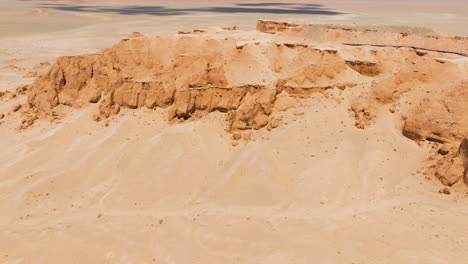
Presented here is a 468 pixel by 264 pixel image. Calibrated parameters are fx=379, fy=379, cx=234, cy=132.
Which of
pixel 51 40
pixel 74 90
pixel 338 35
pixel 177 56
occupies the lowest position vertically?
pixel 51 40

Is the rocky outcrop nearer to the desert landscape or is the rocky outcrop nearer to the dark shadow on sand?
the desert landscape

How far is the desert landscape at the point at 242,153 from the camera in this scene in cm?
1123

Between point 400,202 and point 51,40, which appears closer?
point 400,202

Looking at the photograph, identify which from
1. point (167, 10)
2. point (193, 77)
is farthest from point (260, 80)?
point (167, 10)

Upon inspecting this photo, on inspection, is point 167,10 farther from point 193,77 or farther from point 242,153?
point 242,153

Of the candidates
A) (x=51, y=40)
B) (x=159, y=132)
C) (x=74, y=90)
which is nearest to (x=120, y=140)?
(x=159, y=132)

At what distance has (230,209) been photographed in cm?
1295

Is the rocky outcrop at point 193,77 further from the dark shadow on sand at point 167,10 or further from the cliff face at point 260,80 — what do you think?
the dark shadow on sand at point 167,10

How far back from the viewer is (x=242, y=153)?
1510cm

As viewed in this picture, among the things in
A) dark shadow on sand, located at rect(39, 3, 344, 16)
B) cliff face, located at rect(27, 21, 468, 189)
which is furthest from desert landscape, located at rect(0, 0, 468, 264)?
dark shadow on sand, located at rect(39, 3, 344, 16)

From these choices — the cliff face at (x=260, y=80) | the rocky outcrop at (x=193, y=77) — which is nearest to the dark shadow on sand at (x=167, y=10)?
the rocky outcrop at (x=193, y=77)

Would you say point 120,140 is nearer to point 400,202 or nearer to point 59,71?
point 59,71

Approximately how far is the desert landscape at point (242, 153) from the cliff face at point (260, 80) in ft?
0.21

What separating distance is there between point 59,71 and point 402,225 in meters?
16.6
